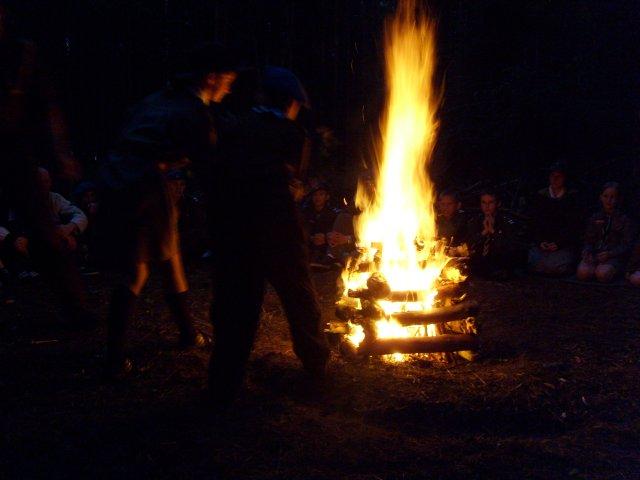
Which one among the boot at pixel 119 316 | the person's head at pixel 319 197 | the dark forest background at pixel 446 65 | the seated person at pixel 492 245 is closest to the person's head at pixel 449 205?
the seated person at pixel 492 245

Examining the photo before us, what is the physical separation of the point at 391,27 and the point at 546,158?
4189 millimetres

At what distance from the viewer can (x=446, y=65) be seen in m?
10.8

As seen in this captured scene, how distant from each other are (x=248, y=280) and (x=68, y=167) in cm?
168

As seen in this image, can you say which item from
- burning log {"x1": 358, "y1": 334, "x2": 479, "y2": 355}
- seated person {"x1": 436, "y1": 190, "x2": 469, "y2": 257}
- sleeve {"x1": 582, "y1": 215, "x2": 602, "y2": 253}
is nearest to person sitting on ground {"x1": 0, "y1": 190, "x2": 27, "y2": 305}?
burning log {"x1": 358, "y1": 334, "x2": 479, "y2": 355}

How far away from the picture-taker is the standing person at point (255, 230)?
10.9 feet

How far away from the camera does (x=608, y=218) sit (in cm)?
768

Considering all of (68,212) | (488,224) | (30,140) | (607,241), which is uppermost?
(30,140)

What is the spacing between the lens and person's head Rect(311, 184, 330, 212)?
355 inches

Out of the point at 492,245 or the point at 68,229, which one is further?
the point at 492,245

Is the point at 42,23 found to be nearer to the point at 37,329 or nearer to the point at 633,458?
the point at 37,329

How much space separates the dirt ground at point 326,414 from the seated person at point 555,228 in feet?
8.86

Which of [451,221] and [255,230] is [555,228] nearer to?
[451,221]

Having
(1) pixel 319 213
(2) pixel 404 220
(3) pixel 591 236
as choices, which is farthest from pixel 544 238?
(1) pixel 319 213

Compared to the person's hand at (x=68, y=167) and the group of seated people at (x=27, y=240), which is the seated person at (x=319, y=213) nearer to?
the group of seated people at (x=27, y=240)
